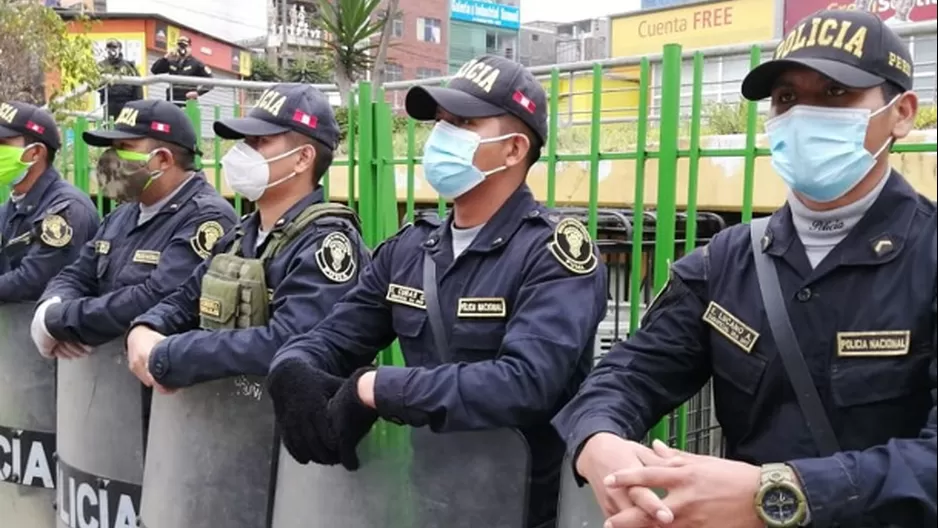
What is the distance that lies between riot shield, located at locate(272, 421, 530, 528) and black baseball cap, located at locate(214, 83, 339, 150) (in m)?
1.27

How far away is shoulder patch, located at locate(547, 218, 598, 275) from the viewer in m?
2.22

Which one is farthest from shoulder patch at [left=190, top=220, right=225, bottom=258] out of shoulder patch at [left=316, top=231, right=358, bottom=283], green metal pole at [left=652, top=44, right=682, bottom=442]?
green metal pole at [left=652, top=44, right=682, bottom=442]

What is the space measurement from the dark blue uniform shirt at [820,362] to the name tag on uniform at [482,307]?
0.33 m

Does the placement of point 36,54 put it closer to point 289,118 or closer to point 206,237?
point 206,237

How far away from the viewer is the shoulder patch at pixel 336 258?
2.79 m

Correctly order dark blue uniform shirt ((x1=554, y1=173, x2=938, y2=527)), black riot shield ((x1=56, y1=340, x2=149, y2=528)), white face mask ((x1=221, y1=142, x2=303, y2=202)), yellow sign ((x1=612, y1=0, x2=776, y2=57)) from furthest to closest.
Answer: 1. yellow sign ((x1=612, y1=0, x2=776, y2=57))
2. black riot shield ((x1=56, y1=340, x2=149, y2=528))
3. white face mask ((x1=221, y1=142, x2=303, y2=202))
4. dark blue uniform shirt ((x1=554, y1=173, x2=938, y2=527))

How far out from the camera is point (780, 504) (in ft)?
5.04

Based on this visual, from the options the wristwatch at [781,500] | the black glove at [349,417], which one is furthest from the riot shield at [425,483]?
the wristwatch at [781,500]

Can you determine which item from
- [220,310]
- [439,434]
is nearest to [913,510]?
[439,434]

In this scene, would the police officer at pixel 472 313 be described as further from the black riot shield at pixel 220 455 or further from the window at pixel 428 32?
the window at pixel 428 32

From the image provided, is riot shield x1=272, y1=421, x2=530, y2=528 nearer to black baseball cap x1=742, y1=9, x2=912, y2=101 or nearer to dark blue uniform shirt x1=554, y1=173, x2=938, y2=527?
dark blue uniform shirt x1=554, y1=173, x2=938, y2=527

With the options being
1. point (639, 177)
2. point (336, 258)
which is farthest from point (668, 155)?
point (336, 258)

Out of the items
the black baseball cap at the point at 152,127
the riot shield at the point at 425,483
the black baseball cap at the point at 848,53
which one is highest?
the black baseball cap at the point at 848,53

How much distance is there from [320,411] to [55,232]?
8.26 ft
